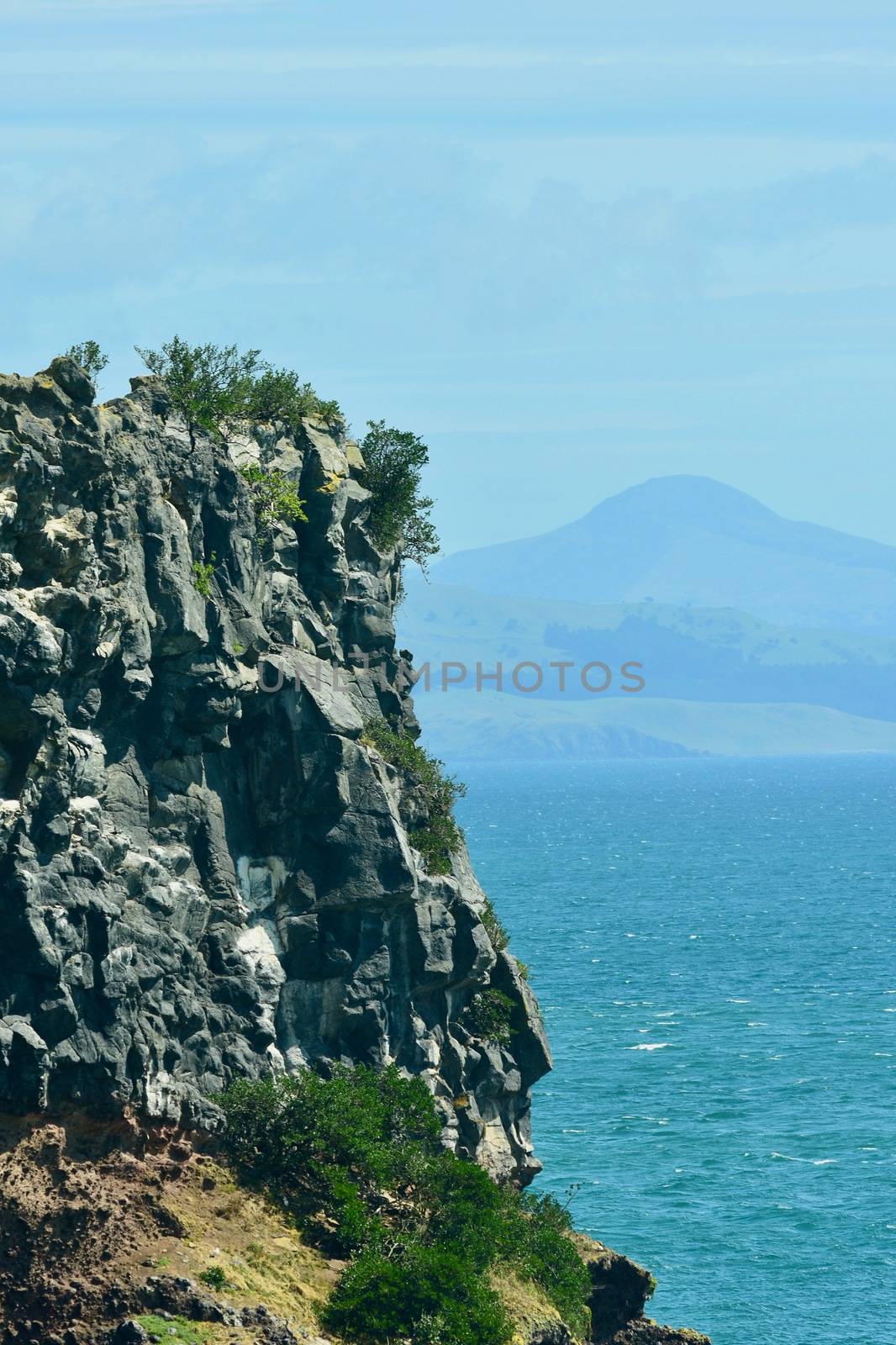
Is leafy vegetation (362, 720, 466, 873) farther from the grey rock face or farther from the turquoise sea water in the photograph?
the turquoise sea water

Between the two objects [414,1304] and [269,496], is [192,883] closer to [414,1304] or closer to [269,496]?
[414,1304]

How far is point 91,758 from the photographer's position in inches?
1863

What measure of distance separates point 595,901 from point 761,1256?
98.5 m

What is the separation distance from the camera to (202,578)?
2069 inches

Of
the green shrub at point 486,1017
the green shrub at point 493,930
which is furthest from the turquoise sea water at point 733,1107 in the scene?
the green shrub at point 493,930

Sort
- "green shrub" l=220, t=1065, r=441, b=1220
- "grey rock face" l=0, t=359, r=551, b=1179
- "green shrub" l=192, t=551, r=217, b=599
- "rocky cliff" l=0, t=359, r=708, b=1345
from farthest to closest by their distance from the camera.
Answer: "green shrub" l=192, t=551, r=217, b=599, "green shrub" l=220, t=1065, r=441, b=1220, "grey rock face" l=0, t=359, r=551, b=1179, "rocky cliff" l=0, t=359, r=708, b=1345

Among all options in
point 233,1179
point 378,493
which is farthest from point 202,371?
point 233,1179

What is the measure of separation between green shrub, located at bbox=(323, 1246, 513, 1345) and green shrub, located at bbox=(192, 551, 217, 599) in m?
19.0

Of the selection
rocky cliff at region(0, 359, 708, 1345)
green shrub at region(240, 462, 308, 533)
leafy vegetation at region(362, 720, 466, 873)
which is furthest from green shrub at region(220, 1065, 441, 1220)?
green shrub at region(240, 462, 308, 533)

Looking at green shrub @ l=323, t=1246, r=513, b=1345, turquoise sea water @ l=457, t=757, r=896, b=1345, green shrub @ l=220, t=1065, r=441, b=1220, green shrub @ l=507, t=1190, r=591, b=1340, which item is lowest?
turquoise sea water @ l=457, t=757, r=896, b=1345

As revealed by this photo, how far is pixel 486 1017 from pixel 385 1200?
459 inches

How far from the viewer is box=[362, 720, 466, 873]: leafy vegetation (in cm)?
5988

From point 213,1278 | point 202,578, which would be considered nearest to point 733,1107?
point 202,578

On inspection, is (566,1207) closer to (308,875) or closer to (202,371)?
(308,875)
